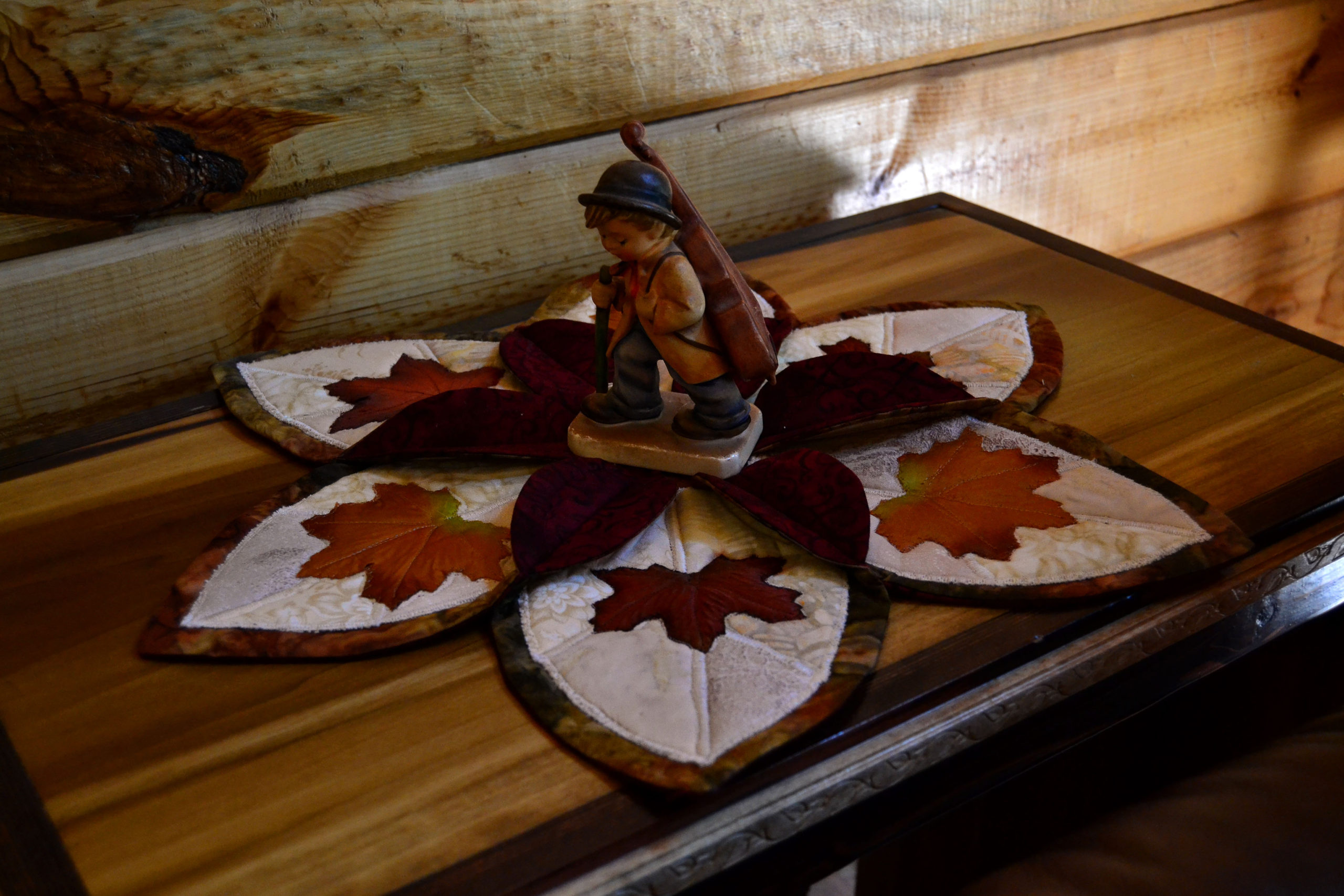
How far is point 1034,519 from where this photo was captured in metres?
0.69

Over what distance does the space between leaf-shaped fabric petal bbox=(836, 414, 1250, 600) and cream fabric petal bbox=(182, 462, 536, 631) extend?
0.82 feet

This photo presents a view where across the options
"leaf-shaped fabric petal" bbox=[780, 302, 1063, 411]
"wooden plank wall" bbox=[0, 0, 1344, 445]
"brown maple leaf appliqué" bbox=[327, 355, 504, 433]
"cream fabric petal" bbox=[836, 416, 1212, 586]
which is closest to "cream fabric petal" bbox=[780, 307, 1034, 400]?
"leaf-shaped fabric petal" bbox=[780, 302, 1063, 411]

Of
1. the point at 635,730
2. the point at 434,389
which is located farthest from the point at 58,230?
the point at 635,730

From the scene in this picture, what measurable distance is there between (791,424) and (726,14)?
572 mm

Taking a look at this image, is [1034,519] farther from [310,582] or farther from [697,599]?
[310,582]

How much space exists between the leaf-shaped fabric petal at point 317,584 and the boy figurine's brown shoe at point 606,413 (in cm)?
7

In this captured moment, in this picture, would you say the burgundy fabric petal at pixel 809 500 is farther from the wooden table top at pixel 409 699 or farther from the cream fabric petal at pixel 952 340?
the cream fabric petal at pixel 952 340

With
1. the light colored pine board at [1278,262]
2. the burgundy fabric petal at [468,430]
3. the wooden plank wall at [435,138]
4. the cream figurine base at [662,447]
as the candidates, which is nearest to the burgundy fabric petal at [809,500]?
the cream figurine base at [662,447]

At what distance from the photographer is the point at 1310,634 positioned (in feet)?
3.08

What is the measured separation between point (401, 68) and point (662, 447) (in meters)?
0.50

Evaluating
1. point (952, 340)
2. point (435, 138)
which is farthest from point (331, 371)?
point (952, 340)

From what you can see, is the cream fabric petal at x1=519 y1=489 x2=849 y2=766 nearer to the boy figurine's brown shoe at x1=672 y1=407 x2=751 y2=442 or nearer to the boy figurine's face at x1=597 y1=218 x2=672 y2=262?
the boy figurine's brown shoe at x1=672 y1=407 x2=751 y2=442

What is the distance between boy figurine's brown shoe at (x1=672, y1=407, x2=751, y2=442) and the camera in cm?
72

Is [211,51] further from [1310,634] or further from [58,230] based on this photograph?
[1310,634]
